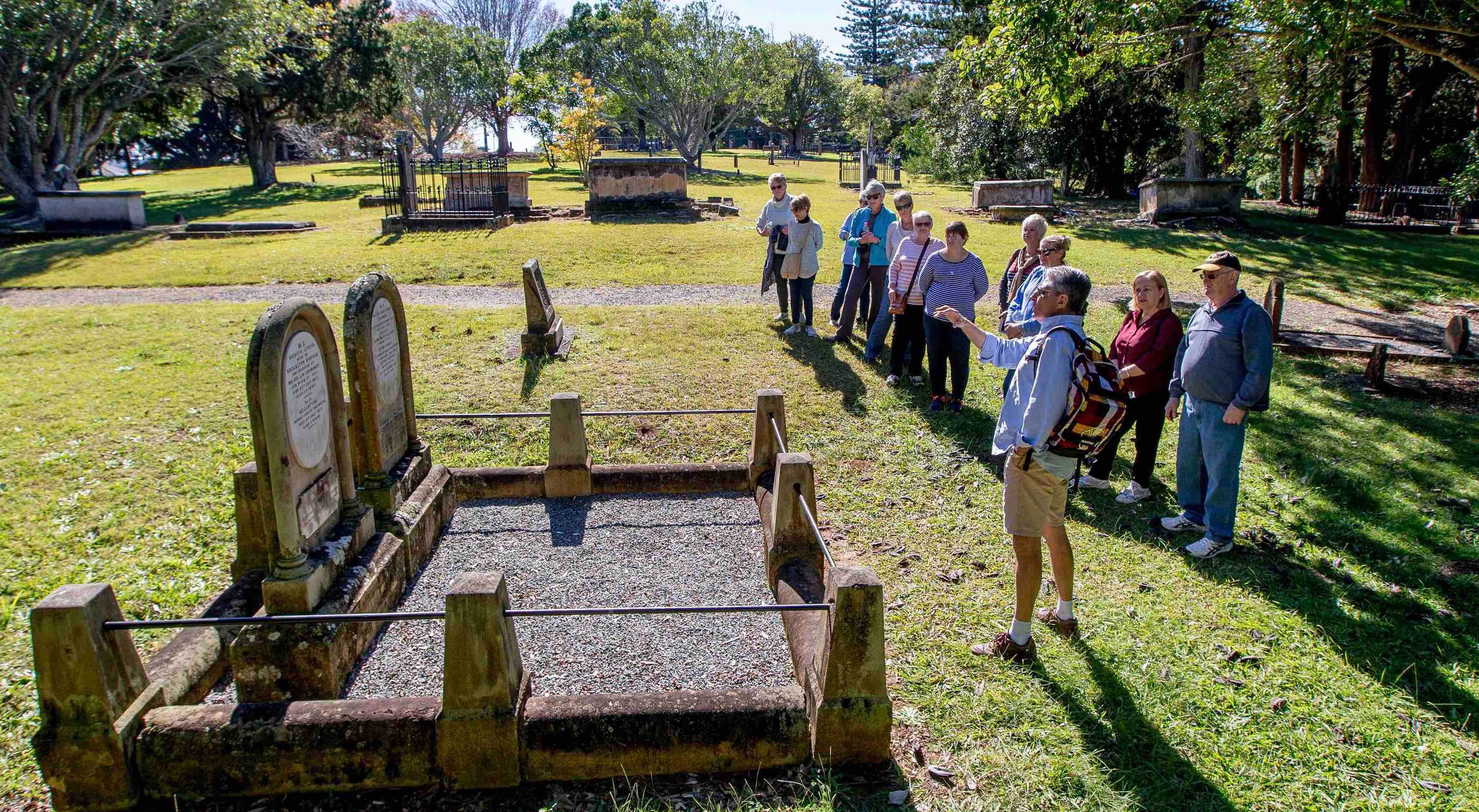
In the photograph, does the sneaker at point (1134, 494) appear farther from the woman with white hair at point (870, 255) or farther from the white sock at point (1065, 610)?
the woman with white hair at point (870, 255)

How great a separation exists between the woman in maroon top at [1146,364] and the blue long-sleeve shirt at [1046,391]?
204 cm

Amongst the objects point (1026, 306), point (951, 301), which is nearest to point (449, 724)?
point (1026, 306)

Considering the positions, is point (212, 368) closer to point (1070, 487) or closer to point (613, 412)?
point (613, 412)

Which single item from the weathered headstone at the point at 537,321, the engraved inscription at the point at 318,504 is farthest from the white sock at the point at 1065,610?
the weathered headstone at the point at 537,321

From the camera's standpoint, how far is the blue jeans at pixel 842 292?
36.3 ft

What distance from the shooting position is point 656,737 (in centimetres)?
374

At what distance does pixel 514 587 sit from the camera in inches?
219

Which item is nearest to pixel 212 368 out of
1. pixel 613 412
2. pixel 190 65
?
pixel 613 412

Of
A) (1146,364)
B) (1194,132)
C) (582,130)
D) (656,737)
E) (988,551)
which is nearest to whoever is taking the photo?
(656,737)

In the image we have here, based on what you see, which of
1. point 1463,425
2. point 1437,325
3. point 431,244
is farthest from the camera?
point 431,244

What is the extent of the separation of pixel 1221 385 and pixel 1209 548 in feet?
3.75

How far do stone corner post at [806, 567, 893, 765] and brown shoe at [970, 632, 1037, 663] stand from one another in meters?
1.16

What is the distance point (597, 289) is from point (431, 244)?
6.13 metres

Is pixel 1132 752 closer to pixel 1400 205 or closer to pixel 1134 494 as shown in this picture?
pixel 1134 494
